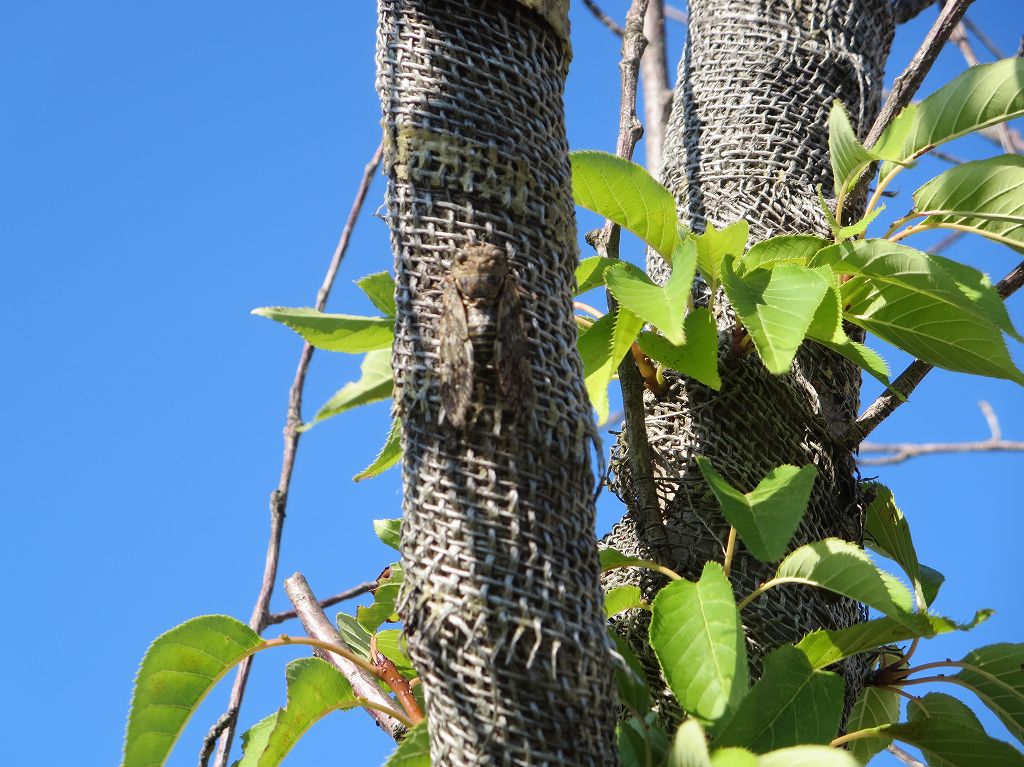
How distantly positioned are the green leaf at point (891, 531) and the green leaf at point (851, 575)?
26 centimetres

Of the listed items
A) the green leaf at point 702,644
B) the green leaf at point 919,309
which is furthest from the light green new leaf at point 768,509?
the green leaf at point 919,309

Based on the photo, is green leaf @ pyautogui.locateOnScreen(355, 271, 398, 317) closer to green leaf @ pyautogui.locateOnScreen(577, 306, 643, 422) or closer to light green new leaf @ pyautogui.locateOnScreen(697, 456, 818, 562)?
green leaf @ pyautogui.locateOnScreen(577, 306, 643, 422)

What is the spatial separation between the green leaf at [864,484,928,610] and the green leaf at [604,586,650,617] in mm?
Answer: 371

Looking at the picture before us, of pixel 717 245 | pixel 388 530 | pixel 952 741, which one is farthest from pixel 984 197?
pixel 388 530

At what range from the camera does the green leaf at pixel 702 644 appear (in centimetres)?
95

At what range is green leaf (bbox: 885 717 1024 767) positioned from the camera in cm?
116

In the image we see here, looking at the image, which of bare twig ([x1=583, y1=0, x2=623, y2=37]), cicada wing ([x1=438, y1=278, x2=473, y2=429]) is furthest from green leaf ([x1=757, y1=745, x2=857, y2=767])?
bare twig ([x1=583, y1=0, x2=623, y2=37])

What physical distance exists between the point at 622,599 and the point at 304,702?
0.37 meters

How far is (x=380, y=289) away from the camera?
1.24m

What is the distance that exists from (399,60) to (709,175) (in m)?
0.77

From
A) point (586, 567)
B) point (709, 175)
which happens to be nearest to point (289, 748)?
point (586, 567)

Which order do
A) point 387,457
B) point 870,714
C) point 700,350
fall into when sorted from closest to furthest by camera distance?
point 700,350 < point 387,457 < point 870,714

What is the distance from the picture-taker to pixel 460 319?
86 centimetres

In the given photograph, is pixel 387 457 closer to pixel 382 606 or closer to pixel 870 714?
pixel 382 606
